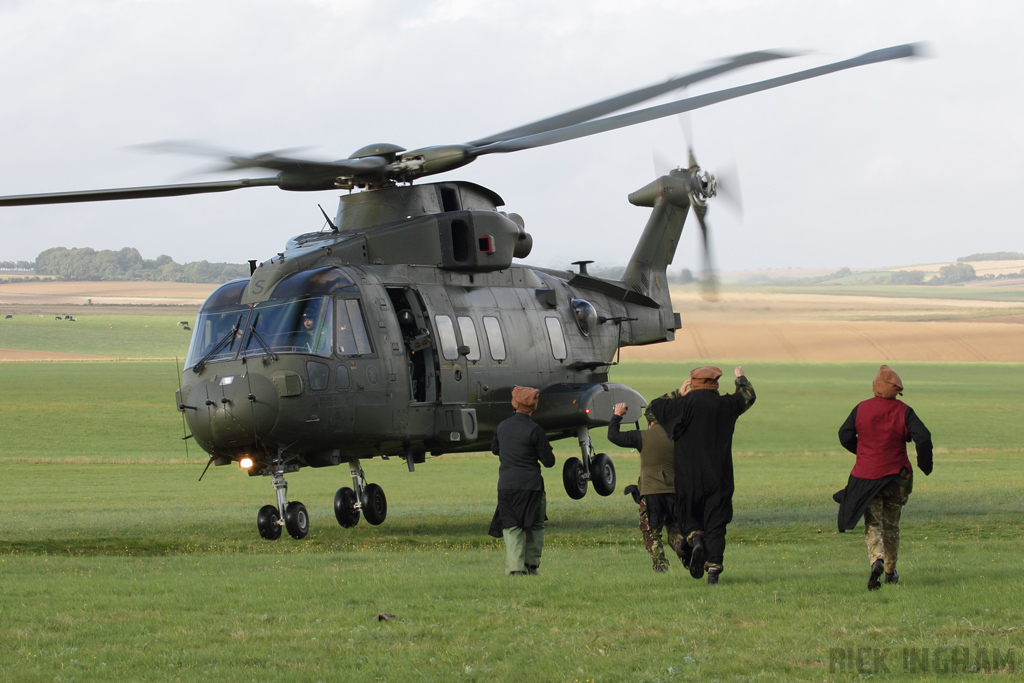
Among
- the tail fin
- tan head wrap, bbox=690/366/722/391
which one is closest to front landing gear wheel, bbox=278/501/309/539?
tan head wrap, bbox=690/366/722/391

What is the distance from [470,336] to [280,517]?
12.7 ft

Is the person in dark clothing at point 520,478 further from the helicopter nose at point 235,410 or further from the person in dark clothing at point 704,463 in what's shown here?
the helicopter nose at point 235,410

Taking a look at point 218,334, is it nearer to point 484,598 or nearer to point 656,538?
point 656,538

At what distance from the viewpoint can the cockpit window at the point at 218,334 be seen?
51.8 feet

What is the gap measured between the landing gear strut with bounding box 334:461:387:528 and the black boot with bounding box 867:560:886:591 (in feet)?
29.0

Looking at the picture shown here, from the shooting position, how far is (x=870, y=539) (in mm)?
10109

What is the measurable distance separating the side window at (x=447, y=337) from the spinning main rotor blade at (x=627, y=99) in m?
2.63

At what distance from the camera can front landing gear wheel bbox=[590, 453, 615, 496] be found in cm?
1977

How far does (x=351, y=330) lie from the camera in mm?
15945

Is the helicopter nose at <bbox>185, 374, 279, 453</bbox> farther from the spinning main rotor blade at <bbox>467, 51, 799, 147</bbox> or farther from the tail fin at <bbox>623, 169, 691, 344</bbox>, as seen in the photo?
the tail fin at <bbox>623, 169, 691, 344</bbox>

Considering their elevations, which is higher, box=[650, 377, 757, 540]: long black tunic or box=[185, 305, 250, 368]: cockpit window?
box=[185, 305, 250, 368]: cockpit window

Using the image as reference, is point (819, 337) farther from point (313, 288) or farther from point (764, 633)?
point (764, 633)

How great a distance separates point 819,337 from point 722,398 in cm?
3634

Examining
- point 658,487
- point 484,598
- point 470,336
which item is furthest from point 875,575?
point 470,336
